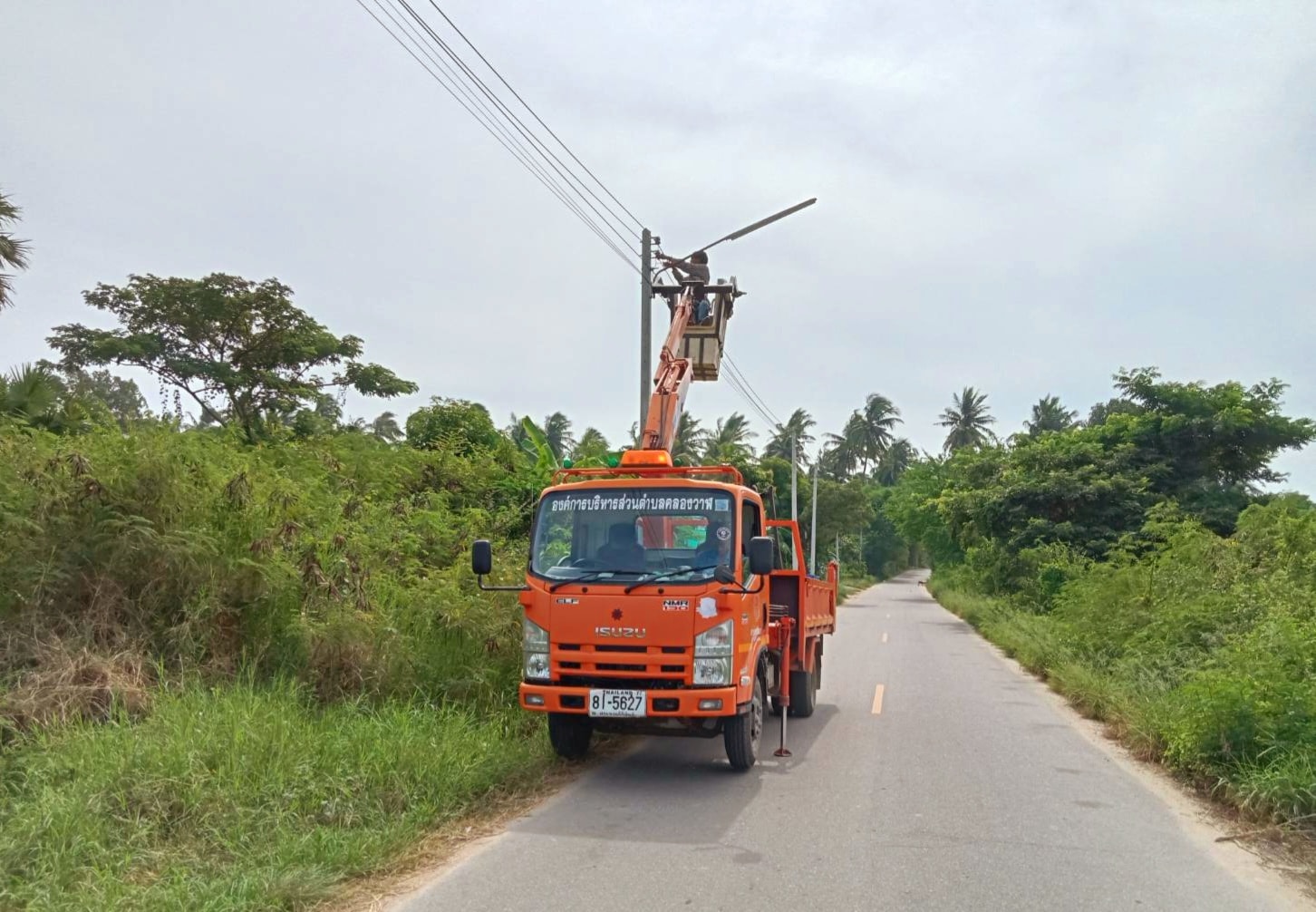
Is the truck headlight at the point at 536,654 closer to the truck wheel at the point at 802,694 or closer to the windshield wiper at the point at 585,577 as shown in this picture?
the windshield wiper at the point at 585,577

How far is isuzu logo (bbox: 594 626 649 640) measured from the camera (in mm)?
7219

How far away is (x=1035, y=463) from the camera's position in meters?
27.1

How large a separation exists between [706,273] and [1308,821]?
32.5ft

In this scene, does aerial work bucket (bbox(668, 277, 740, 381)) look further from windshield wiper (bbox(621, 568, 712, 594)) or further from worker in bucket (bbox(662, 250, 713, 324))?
windshield wiper (bbox(621, 568, 712, 594))

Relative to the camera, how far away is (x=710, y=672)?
23.5 ft

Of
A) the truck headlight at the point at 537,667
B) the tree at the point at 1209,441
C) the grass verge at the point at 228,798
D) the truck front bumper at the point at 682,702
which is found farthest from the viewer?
the tree at the point at 1209,441

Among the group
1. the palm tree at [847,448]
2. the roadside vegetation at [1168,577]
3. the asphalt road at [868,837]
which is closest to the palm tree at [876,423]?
the palm tree at [847,448]

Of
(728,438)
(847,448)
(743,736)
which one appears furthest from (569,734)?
(847,448)

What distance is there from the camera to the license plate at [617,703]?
23.4ft

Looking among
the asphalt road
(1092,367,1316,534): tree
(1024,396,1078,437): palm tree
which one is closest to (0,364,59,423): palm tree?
the asphalt road

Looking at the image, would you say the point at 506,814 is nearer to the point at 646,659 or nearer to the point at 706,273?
the point at 646,659

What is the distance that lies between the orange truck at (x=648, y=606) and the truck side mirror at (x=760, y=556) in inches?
0.4

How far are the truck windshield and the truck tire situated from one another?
1193 mm

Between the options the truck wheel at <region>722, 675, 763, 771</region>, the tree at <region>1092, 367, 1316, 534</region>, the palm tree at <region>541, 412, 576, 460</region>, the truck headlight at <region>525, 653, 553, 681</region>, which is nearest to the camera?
the truck headlight at <region>525, 653, 553, 681</region>
